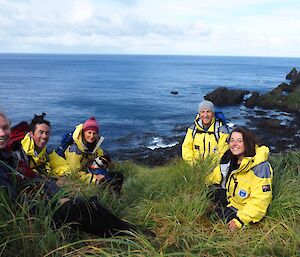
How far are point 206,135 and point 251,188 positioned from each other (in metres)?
2.22

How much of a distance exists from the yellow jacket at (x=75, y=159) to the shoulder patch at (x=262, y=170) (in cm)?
234

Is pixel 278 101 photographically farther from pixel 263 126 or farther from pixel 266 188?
pixel 266 188

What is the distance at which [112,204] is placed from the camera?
4352mm

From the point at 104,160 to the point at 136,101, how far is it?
41059 mm

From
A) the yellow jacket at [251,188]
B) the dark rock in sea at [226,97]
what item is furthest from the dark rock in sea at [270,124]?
the yellow jacket at [251,188]

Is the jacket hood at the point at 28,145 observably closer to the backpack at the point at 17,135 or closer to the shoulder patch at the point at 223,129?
the backpack at the point at 17,135

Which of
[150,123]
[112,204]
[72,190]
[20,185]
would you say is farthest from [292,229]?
[150,123]

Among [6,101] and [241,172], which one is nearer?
[241,172]

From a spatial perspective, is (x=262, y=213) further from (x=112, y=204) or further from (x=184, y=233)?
(x=112, y=204)

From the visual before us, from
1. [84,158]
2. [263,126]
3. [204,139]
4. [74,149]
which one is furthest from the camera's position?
[263,126]

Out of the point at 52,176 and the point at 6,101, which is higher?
the point at 52,176

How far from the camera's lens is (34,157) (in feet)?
16.5

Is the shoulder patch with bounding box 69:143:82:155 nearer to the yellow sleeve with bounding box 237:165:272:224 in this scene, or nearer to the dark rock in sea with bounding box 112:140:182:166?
the yellow sleeve with bounding box 237:165:272:224

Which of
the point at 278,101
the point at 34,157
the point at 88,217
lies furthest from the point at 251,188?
the point at 278,101
